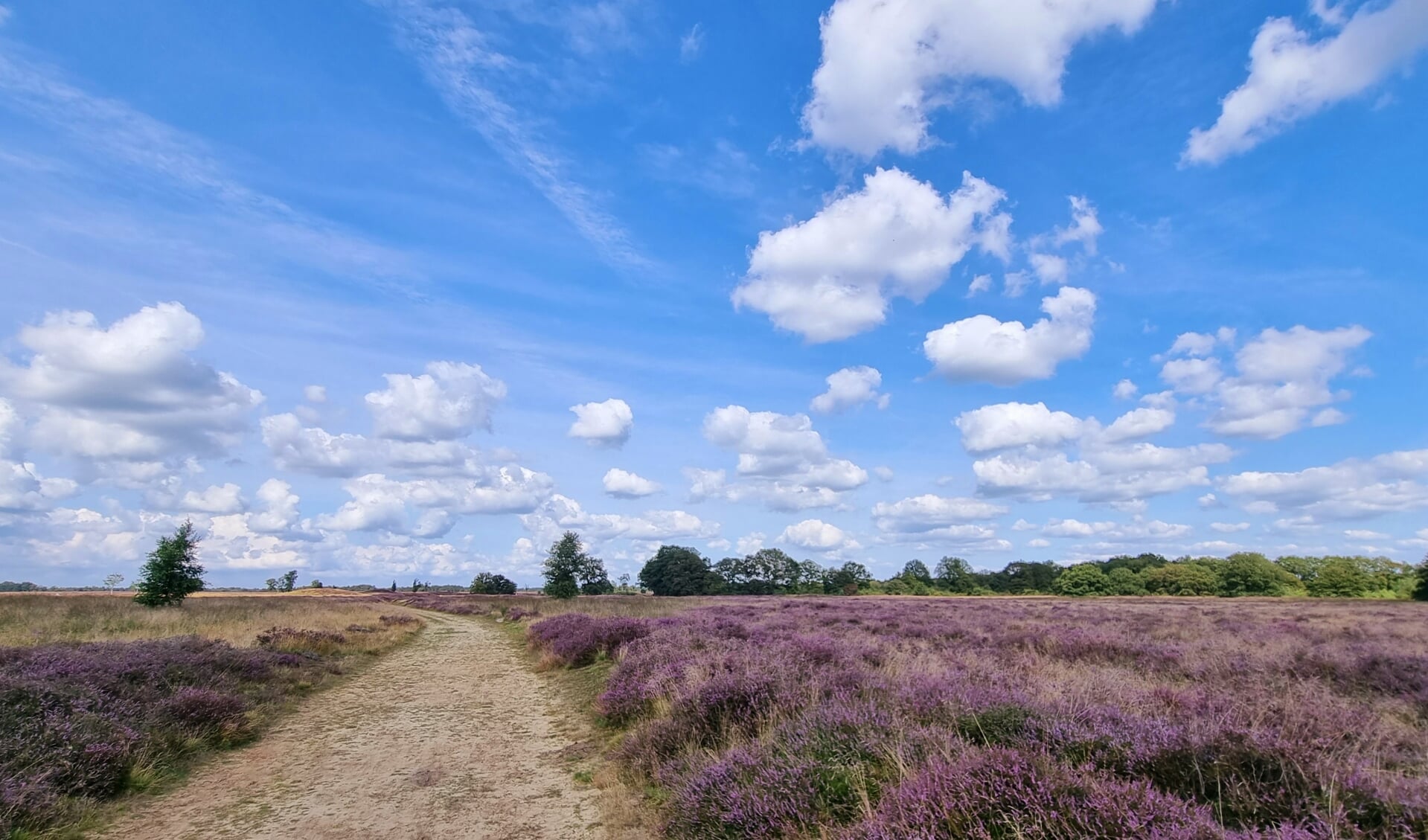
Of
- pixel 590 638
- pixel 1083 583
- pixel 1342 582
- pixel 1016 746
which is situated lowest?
pixel 590 638

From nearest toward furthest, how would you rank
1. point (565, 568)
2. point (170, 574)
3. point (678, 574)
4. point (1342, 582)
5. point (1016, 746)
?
point (1016, 746)
point (170, 574)
point (565, 568)
point (1342, 582)
point (678, 574)

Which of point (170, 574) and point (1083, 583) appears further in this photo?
point (1083, 583)

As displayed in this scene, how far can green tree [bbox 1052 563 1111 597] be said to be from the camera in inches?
3250

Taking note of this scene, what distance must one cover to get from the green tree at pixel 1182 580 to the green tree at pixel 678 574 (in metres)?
63.1

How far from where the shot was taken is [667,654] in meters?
11.9

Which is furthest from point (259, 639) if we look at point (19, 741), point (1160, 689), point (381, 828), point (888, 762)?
point (1160, 689)

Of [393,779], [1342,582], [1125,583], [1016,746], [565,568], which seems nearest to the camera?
[1016,746]

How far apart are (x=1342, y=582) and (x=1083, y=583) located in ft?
85.0

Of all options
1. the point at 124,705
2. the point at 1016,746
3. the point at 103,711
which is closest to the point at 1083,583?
the point at 1016,746

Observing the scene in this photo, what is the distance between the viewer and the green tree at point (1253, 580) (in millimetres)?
77562

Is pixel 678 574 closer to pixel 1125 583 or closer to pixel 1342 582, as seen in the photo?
pixel 1125 583

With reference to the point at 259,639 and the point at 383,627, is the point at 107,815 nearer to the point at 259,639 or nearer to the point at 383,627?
the point at 259,639

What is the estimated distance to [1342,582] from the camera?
71250 millimetres

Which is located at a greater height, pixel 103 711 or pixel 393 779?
pixel 103 711
